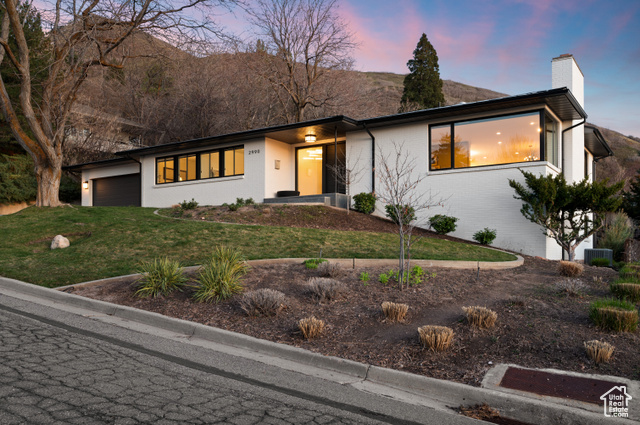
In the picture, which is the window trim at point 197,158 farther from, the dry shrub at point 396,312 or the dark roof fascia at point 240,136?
the dry shrub at point 396,312

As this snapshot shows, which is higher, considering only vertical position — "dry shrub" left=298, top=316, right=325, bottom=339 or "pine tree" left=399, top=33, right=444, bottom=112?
"pine tree" left=399, top=33, right=444, bottom=112

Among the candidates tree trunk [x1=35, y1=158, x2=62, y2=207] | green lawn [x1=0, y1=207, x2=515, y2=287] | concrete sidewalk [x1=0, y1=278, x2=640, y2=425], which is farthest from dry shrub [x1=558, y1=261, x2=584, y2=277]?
tree trunk [x1=35, y1=158, x2=62, y2=207]

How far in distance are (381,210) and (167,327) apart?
12.2m

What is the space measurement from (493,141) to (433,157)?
7.08ft

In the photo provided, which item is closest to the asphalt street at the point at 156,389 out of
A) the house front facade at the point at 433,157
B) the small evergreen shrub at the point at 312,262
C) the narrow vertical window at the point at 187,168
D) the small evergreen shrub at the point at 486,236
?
the small evergreen shrub at the point at 312,262

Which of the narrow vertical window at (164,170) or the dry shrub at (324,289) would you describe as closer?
the dry shrub at (324,289)

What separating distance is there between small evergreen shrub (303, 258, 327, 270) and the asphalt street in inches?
132

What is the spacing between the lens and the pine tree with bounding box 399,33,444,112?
38.1m

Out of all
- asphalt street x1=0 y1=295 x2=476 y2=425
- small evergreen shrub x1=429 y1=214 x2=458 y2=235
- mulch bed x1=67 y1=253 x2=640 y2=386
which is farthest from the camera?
small evergreen shrub x1=429 y1=214 x2=458 y2=235

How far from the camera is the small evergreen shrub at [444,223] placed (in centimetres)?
1484

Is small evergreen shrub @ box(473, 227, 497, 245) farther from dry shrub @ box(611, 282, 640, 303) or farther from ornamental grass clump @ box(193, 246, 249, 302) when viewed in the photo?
ornamental grass clump @ box(193, 246, 249, 302)

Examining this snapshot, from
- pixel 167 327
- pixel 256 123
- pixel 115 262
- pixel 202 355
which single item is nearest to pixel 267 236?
pixel 115 262
